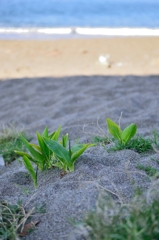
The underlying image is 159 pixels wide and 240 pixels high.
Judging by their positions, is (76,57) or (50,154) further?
(76,57)

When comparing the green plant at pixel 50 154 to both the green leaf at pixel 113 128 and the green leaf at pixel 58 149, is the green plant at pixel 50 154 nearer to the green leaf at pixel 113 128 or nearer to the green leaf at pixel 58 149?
the green leaf at pixel 58 149

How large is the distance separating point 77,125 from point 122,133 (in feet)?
3.44

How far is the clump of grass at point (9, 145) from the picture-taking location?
2541mm

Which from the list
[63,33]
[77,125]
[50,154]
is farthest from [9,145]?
[63,33]

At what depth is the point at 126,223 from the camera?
113 cm

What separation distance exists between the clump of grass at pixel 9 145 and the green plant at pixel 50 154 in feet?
2.30

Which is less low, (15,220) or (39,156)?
(39,156)

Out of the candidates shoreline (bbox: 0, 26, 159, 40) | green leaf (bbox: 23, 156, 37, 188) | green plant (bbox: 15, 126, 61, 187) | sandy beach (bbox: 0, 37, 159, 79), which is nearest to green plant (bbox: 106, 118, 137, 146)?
green plant (bbox: 15, 126, 61, 187)

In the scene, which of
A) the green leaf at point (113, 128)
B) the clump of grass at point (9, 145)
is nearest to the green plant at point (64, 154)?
the green leaf at point (113, 128)

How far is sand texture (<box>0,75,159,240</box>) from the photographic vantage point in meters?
1.47

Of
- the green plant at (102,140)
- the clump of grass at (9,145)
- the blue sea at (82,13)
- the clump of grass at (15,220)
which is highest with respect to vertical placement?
the blue sea at (82,13)

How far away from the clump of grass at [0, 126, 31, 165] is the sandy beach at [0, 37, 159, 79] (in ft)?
8.65

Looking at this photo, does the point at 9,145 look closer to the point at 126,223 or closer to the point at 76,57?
the point at 126,223

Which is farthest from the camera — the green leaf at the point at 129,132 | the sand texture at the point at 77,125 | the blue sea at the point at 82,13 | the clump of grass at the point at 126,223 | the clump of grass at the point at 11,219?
the blue sea at the point at 82,13
